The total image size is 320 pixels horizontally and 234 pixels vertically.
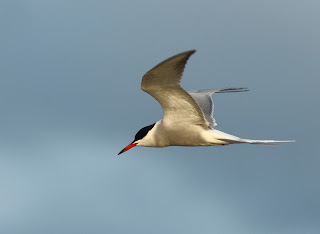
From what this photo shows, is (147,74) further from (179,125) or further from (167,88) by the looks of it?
(179,125)

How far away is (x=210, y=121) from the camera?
1262 centimetres

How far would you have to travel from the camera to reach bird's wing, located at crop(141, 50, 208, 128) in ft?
30.5

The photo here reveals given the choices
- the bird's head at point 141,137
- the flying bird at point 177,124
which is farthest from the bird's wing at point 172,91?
the bird's head at point 141,137

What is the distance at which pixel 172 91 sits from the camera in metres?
10.6

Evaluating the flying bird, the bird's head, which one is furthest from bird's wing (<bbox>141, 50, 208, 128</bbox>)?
the bird's head

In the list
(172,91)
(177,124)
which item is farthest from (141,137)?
(172,91)

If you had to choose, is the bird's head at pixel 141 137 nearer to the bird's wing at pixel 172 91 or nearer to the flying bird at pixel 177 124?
the flying bird at pixel 177 124

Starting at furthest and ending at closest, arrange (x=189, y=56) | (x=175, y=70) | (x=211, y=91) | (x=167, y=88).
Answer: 1. (x=211, y=91)
2. (x=167, y=88)
3. (x=175, y=70)
4. (x=189, y=56)

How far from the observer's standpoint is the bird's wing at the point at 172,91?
9.30 metres

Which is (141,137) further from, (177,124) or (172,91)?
(172,91)

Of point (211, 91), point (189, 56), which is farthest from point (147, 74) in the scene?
point (211, 91)

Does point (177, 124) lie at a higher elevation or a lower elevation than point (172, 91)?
lower

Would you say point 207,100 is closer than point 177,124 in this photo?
No

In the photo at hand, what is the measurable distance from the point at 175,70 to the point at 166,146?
9.85 feet
